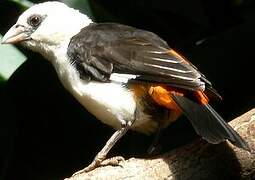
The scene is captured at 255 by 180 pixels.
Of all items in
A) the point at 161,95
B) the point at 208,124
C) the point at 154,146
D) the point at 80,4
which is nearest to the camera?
the point at 208,124

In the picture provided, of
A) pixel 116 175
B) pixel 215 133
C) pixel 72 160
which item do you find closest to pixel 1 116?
pixel 72 160

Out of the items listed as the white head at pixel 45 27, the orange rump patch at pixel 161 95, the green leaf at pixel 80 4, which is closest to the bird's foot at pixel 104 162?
the orange rump patch at pixel 161 95

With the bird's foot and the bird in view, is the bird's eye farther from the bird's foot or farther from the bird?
the bird's foot

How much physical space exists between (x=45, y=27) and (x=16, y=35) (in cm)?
18

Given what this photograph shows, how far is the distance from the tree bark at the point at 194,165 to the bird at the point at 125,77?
150mm

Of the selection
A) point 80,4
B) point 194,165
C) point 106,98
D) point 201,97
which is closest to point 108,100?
point 106,98

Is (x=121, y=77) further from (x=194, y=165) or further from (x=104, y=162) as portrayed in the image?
(x=194, y=165)

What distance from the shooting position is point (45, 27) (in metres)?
4.60

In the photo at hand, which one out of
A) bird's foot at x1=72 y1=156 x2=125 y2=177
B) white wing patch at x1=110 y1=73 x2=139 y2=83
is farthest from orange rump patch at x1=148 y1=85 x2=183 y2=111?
bird's foot at x1=72 y1=156 x2=125 y2=177

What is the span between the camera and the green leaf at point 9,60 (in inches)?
178

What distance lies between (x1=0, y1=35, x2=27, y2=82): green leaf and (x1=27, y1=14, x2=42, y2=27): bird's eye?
0.68 ft

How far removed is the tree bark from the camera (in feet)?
12.7

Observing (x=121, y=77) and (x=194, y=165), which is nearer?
(x=194, y=165)

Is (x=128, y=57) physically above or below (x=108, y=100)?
above
